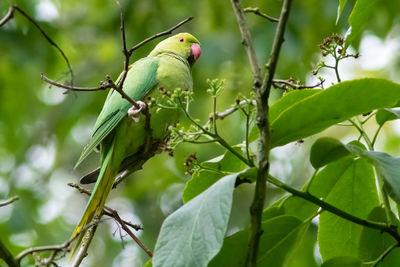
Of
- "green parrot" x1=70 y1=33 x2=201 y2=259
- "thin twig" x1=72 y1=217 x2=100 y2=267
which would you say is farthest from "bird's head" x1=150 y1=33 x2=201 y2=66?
"thin twig" x1=72 y1=217 x2=100 y2=267

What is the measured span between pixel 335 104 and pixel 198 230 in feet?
1.34

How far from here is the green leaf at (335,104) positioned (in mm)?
1320

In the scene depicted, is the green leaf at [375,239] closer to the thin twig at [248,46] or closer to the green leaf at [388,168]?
the green leaf at [388,168]

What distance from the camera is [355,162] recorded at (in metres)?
1.57

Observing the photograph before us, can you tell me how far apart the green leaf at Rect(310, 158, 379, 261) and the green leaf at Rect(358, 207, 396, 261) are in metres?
0.07

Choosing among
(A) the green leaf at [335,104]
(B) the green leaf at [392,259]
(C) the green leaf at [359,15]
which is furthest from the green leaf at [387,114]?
(B) the green leaf at [392,259]

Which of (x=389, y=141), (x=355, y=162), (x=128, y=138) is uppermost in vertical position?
(x=389, y=141)

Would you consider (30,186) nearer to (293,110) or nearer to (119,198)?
(119,198)

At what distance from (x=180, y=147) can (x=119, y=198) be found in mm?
1009

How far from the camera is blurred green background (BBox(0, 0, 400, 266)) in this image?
183 inches

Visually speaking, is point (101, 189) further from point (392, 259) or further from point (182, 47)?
point (392, 259)

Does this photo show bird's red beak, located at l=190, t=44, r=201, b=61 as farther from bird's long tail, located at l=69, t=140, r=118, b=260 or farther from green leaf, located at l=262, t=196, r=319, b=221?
green leaf, located at l=262, t=196, r=319, b=221

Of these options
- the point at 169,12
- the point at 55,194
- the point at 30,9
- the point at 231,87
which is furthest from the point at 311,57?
the point at 55,194

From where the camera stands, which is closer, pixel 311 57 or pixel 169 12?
pixel 311 57
